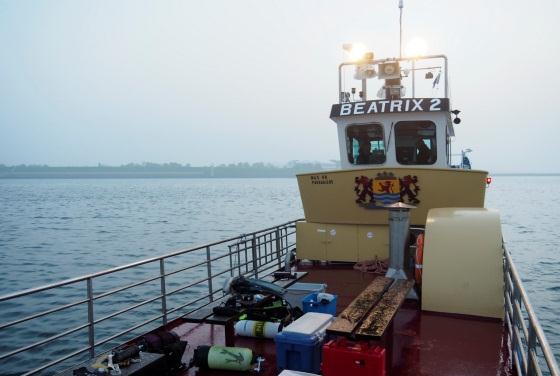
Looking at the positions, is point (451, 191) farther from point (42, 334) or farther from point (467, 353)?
point (42, 334)

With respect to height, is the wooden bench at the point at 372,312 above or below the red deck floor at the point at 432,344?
above

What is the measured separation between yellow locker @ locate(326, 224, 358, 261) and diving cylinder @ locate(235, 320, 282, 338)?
476 centimetres

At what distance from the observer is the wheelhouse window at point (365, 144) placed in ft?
37.4

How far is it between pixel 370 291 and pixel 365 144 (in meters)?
5.96

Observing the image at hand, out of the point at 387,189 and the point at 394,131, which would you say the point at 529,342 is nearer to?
the point at 387,189

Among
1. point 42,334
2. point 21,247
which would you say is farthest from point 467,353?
point 21,247

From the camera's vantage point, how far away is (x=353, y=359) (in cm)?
449

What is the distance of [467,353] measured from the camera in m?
5.90

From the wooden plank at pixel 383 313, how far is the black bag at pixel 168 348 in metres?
2.14

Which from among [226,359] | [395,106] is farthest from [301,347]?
[395,106]

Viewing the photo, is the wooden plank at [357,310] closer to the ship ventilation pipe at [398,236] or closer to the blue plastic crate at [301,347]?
the blue plastic crate at [301,347]

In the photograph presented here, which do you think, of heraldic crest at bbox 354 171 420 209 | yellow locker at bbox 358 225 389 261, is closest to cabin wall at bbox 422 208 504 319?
heraldic crest at bbox 354 171 420 209

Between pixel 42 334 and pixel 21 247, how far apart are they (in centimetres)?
2298

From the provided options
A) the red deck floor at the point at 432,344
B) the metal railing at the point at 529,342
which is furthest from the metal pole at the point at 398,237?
the metal railing at the point at 529,342
